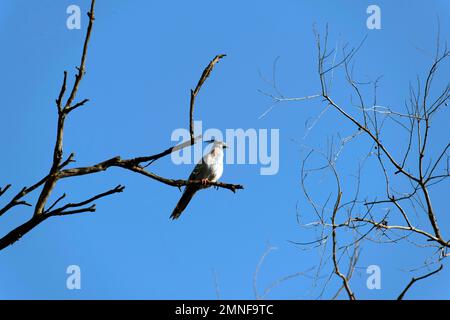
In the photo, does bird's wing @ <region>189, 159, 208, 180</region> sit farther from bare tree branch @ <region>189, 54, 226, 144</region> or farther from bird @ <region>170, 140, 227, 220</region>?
bare tree branch @ <region>189, 54, 226, 144</region>

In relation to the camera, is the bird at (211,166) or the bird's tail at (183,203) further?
the bird at (211,166)

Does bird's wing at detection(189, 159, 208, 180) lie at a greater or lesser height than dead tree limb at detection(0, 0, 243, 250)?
greater

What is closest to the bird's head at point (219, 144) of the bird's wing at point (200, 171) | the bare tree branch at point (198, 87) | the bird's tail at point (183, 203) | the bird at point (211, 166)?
the bird at point (211, 166)

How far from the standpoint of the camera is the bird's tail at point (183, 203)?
23.5 feet

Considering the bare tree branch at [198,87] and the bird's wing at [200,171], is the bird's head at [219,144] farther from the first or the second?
the bare tree branch at [198,87]

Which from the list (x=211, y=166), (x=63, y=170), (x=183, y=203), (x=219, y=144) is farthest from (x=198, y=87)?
(x=219, y=144)

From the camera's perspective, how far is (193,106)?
11.1 ft

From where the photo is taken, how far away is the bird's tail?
716 cm

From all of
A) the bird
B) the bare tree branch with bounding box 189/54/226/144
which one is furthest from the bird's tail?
the bare tree branch with bounding box 189/54/226/144

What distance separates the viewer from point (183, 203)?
724cm

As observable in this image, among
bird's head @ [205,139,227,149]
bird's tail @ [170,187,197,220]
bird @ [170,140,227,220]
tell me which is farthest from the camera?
bird's head @ [205,139,227,149]

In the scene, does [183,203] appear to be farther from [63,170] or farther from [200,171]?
[63,170]
